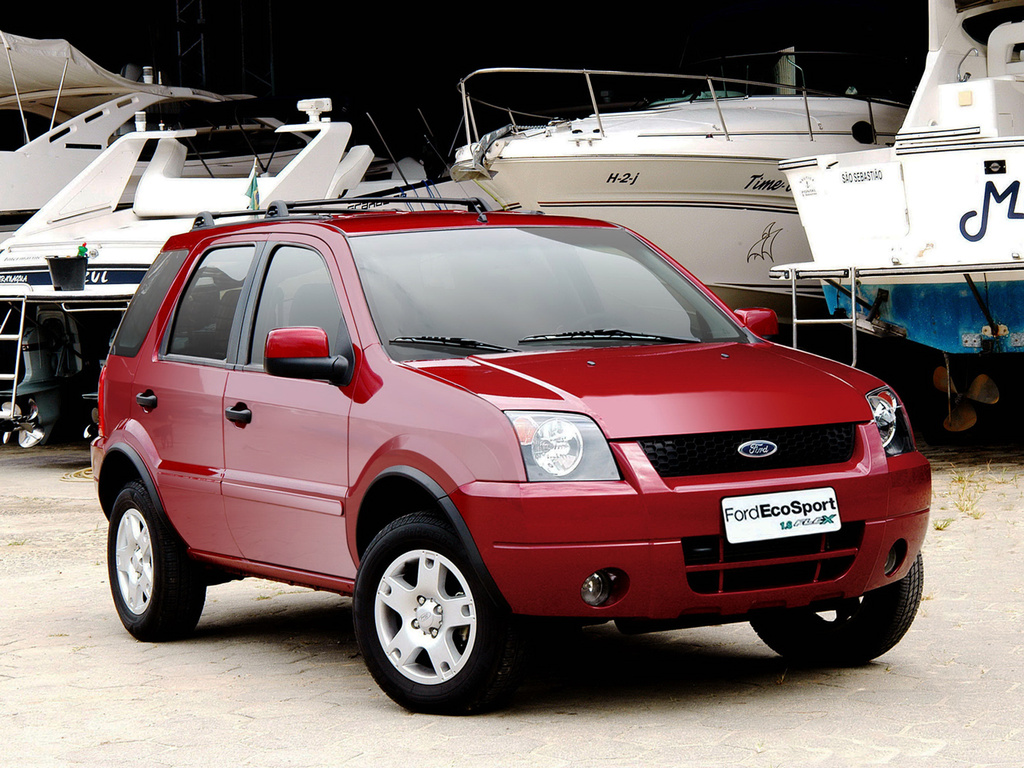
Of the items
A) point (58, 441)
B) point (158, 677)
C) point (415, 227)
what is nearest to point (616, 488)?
point (415, 227)

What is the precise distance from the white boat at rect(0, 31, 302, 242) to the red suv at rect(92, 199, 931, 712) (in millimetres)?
10077

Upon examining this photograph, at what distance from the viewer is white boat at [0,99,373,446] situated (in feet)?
43.4

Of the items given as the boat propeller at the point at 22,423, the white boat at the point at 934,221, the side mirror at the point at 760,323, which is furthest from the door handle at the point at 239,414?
the boat propeller at the point at 22,423

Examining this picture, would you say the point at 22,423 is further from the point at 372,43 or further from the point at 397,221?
the point at 372,43

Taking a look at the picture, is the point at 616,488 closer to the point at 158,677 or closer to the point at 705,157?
the point at 158,677

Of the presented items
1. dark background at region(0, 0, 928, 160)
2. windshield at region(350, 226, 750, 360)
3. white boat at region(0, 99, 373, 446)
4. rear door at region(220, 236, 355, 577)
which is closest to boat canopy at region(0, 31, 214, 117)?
white boat at region(0, 99, 373, 446)

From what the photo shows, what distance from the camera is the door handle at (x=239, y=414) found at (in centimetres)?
557

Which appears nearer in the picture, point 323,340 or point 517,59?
point 323,340

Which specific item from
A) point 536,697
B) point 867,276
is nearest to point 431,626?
point 536,697

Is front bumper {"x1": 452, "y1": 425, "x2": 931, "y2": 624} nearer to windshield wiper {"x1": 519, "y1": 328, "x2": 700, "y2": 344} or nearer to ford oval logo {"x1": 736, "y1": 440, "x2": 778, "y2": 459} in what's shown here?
ford oval logo {"x1": 736, "y1": 440, "x2": 778, "y2": 459}

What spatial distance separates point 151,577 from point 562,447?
253cm

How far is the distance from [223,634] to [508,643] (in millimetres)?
2357

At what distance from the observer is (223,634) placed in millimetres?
6535

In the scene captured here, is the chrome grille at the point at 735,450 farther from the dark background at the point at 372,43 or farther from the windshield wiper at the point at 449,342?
the dark background at the point at 372,43
